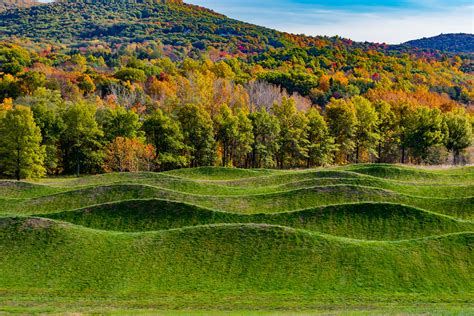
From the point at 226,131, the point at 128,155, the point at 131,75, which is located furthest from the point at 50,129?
the point at 131,75

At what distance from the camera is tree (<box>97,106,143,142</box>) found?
297 feet

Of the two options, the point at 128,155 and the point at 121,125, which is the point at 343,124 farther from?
the point at 121,125

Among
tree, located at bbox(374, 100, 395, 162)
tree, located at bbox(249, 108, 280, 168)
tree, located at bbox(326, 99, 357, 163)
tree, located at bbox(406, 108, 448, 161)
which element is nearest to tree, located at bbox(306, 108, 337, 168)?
tree, located at bbox(326, 99, 357, 163)

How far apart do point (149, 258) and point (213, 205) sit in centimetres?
1629

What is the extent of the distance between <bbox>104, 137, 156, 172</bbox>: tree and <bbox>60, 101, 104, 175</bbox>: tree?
6.07 feet

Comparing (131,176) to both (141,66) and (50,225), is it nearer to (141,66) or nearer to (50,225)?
(50,225)

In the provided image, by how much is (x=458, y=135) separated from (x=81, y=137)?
220 feet

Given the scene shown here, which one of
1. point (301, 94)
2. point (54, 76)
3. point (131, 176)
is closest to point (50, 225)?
point (131, 176)

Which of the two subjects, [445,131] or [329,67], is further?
[329,67]

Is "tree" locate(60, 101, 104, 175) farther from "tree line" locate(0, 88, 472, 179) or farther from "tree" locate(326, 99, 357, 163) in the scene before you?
"tree" locate(326, 99, 357, 163)

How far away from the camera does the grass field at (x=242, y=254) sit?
3531 centimetres

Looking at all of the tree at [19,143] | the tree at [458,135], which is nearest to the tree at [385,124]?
the tree at [458,135]

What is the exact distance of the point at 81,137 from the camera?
88.9m

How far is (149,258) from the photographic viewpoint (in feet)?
136
